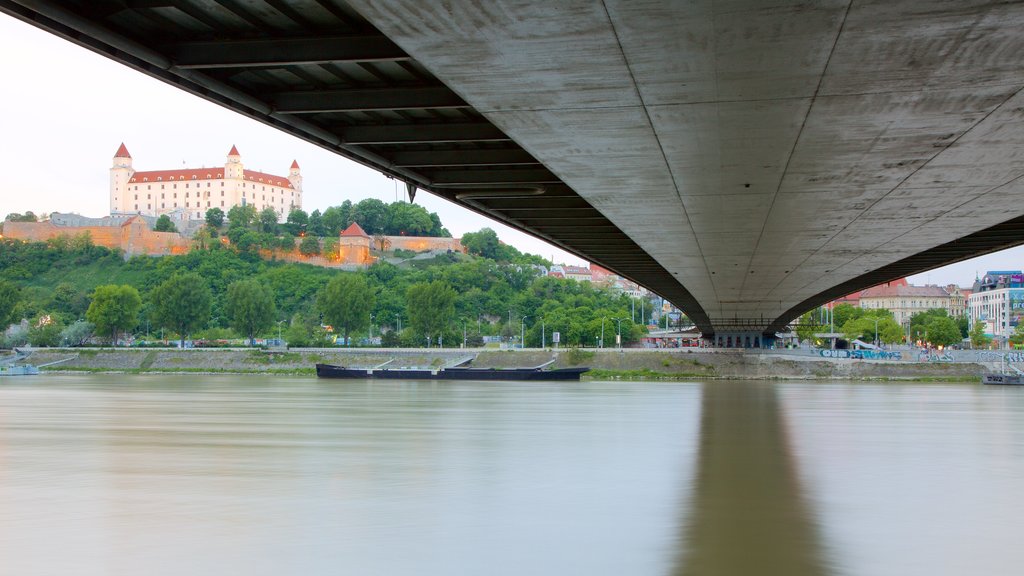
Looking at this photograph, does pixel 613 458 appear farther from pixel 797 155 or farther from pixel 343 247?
pixel 343 247

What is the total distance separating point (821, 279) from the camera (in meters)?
38.3

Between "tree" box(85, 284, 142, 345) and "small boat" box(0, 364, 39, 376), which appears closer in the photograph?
"small boat" box(0, 364, 39, 376)

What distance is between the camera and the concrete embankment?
245ft

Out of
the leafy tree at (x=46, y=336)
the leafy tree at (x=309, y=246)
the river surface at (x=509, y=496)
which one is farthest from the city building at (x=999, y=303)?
the river surface at (x=509, y=496)

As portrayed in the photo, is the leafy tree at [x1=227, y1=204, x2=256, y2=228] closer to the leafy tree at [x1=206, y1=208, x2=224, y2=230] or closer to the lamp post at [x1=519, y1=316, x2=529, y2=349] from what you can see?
the leafy tree at [x1=206, y1=208, x2=224, y2=230]

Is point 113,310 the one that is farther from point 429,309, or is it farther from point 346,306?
point 429,309

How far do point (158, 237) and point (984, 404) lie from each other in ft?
532

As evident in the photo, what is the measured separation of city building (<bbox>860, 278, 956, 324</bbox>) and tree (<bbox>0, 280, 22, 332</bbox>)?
468ft

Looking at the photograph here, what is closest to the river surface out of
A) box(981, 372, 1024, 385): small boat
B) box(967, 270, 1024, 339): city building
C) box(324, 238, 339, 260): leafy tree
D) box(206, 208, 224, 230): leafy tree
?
box(981, 372, 1024, 385): small boat

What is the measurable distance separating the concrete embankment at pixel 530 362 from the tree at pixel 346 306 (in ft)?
37.5

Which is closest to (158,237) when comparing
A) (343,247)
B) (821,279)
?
(343,247)

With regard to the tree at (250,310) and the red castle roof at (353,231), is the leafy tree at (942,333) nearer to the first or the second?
the tree at (250,310)

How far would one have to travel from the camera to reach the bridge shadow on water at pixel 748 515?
37.0 feet

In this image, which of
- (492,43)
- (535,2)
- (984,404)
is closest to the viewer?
(535,2)
